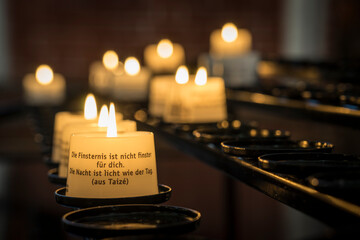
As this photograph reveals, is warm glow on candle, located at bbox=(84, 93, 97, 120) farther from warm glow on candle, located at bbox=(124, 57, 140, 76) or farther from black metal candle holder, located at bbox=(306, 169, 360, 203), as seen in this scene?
warm glow on candle, located at bbox=(124, 57, 140, 76)

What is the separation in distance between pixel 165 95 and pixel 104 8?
9.86 feet

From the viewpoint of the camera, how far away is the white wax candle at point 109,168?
708mm

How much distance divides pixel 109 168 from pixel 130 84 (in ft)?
4.57

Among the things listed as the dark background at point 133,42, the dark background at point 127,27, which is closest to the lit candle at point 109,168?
the dark background at point 133,42

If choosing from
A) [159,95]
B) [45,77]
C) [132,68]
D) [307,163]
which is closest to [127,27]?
[45,77]

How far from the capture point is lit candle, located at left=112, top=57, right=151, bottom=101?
2086 mm

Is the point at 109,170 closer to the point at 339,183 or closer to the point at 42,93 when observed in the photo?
the point at 339,183

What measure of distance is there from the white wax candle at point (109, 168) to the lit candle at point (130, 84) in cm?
137

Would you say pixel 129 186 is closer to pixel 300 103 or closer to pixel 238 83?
pixel 300 103

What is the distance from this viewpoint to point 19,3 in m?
4.24

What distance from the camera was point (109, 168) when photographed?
0.71m

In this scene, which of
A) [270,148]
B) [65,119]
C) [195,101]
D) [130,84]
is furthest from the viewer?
[130,84]

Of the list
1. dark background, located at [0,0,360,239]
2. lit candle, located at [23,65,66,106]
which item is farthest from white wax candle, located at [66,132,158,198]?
dark background, located at [0,0,360,239]

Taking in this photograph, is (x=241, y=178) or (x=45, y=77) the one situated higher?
(x=45, y=77)
